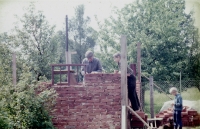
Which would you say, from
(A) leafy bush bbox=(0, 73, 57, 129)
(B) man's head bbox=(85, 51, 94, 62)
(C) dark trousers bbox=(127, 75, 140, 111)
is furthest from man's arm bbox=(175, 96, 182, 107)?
(A) leafy bush bbox=(0, 73, 57, 129)

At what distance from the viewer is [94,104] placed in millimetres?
5910

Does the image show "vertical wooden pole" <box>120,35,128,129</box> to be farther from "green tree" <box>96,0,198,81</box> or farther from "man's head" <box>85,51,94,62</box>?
"green tree" <box>96,0,198,81</box>

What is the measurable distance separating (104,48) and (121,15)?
2549mm

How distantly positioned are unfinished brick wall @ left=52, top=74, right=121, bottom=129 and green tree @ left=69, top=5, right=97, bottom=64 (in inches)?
978

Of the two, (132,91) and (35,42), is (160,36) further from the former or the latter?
(132,91)

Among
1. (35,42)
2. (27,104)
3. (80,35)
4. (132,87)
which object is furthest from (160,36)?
(80,35)

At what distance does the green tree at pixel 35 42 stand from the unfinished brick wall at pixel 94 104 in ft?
24.3

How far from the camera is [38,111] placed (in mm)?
5617

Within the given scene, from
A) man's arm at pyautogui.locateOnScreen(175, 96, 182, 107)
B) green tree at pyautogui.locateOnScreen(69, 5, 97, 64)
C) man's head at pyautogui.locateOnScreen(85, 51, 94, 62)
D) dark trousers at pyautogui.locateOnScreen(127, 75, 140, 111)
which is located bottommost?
man's arm at pyautogui.locateOnScreen(175, 96, 182, 107)

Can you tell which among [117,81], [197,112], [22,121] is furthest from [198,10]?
[22,121]

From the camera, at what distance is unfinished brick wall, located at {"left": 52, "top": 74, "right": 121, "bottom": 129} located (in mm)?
5891

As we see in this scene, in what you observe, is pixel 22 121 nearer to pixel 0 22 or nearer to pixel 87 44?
pixel 0 22

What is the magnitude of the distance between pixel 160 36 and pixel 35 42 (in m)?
7.35

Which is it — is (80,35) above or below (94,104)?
above
